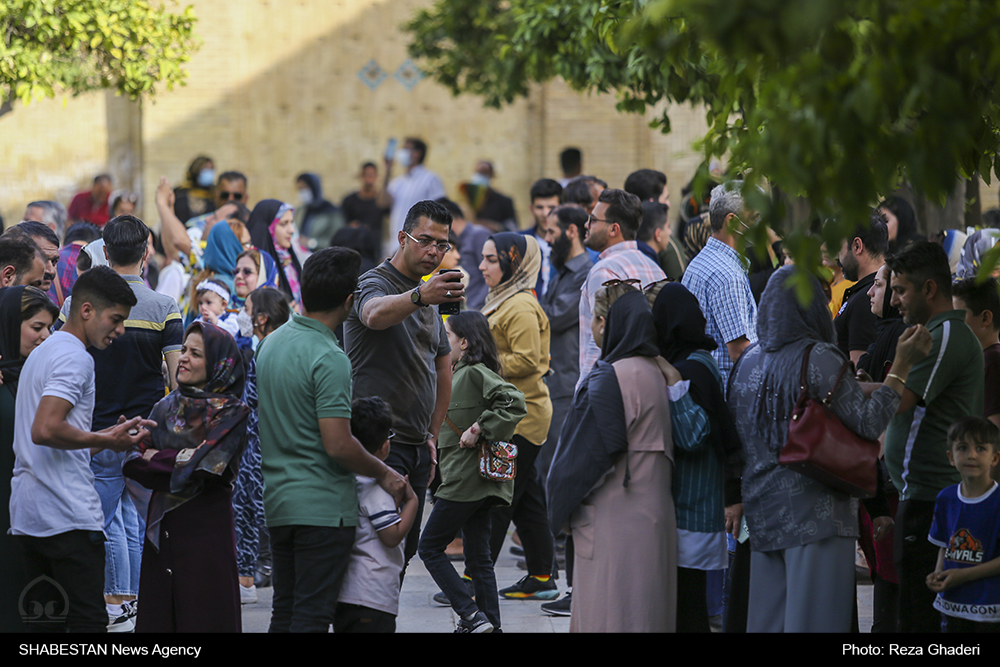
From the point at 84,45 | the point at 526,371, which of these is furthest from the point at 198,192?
the point at 526,371

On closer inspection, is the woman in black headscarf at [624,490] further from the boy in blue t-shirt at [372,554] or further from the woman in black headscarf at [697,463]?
the boy in blue t-shirt at [372,554]

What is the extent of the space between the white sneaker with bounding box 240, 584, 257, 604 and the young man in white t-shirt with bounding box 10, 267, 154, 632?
78.2 inches

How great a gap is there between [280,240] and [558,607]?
3881 mm

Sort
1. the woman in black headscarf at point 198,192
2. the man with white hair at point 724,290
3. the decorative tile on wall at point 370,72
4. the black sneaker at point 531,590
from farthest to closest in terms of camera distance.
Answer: the decorative tile on wall at point 370,72
the woman in black headscarf at point 198,192
the black sneaker at point 531,590
the man with white hair at point 724,290

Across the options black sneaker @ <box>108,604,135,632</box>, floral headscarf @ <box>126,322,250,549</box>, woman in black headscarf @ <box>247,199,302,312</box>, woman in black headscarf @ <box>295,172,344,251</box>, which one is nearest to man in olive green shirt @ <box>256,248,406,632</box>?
floral headscarf @ <box>126,322,250,549</box>

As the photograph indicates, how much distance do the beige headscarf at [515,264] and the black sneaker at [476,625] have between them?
211cm

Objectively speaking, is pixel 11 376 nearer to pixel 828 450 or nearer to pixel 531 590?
pixel 531 590

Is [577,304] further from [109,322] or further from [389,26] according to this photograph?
[389,26]

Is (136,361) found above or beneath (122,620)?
above

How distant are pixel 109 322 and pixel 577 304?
11.5 ft

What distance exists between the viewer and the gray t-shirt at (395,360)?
5.40 m

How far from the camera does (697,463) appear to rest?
4938 millimetres

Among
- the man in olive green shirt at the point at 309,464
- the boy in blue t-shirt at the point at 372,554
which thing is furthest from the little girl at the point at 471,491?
the man in olive green shirt at the point at 309,464

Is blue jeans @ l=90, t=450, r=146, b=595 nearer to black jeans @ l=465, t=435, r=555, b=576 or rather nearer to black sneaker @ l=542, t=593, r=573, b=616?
black jeans @ l=465, t=435, r=555, b=576
